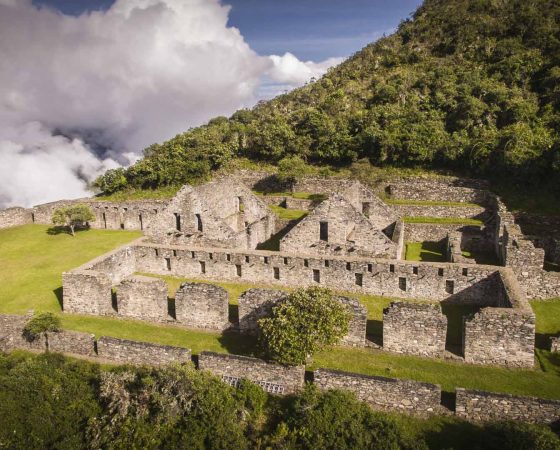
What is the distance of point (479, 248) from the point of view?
3156cm

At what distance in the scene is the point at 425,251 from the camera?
31297mm

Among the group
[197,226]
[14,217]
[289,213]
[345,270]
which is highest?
[197,226]

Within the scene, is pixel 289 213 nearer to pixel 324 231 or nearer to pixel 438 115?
pixel 324 231

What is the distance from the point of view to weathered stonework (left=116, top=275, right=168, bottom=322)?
21.3 metres

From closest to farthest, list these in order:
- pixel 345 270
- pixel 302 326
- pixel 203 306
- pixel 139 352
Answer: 1. pixel 302 326
2. pixel 139 352
3. pixel 203 306
4. pixel 345 270

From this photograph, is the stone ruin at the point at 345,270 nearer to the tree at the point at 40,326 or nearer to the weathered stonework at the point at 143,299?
the weathered stonework at the point at 143,299


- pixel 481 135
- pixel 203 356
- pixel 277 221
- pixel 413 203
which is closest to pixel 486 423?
pixel 203 356

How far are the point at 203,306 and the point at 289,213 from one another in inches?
810

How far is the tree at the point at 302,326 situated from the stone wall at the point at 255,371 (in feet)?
1.31

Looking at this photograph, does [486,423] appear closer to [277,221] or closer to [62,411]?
[62,411]

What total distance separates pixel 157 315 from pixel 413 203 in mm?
26530

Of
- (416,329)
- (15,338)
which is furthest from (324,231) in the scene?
(15,338)

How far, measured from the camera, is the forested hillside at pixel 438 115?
45.0 metres

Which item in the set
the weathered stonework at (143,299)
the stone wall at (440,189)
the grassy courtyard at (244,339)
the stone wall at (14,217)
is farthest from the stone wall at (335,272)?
the stone wall at (14,217)
